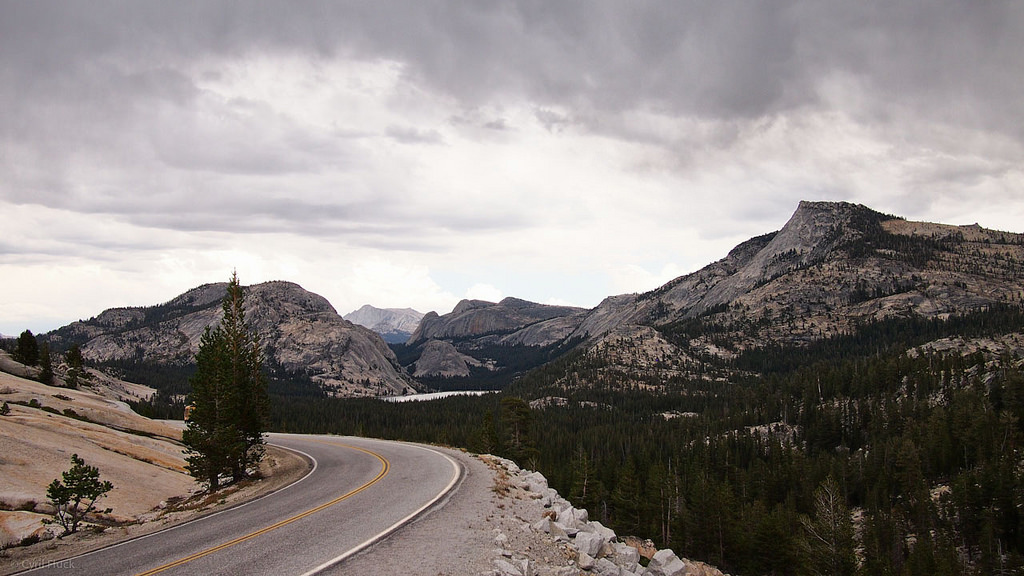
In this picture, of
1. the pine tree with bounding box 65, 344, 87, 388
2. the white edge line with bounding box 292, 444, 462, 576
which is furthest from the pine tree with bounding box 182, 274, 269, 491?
the pine tree with bounding box 65, 344, 87, 388

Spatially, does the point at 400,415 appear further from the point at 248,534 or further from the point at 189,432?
the point at 248,534

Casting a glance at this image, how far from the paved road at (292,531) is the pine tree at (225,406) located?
574 centimetres

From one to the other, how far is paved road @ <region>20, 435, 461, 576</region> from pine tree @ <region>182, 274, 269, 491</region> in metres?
5.74

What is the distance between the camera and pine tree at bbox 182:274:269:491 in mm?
29391

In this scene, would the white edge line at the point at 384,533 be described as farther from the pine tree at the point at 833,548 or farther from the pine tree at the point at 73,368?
the pine tree at the point at 73,368

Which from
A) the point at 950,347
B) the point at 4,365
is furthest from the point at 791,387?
the point at 4,365

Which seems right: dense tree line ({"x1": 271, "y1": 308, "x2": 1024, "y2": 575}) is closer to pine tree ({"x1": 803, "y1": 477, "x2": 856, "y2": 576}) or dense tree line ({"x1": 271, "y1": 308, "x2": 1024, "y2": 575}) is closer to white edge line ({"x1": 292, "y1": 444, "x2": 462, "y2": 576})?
pine tree ({"x1": 803, "y1": 477, "x2": 856, "y2": 576})

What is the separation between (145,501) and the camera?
89.6 ft

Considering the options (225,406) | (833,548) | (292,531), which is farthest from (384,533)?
(833,548)

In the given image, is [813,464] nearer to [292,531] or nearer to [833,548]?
[833,548]

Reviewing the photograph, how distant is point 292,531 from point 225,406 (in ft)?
54.2

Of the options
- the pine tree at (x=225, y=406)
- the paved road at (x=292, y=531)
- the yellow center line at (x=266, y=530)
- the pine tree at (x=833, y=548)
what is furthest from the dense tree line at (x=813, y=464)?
Answer: the yellow center line at (x=266, y=530)

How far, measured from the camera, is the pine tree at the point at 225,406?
2939 centimetres

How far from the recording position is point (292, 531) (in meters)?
16.8
